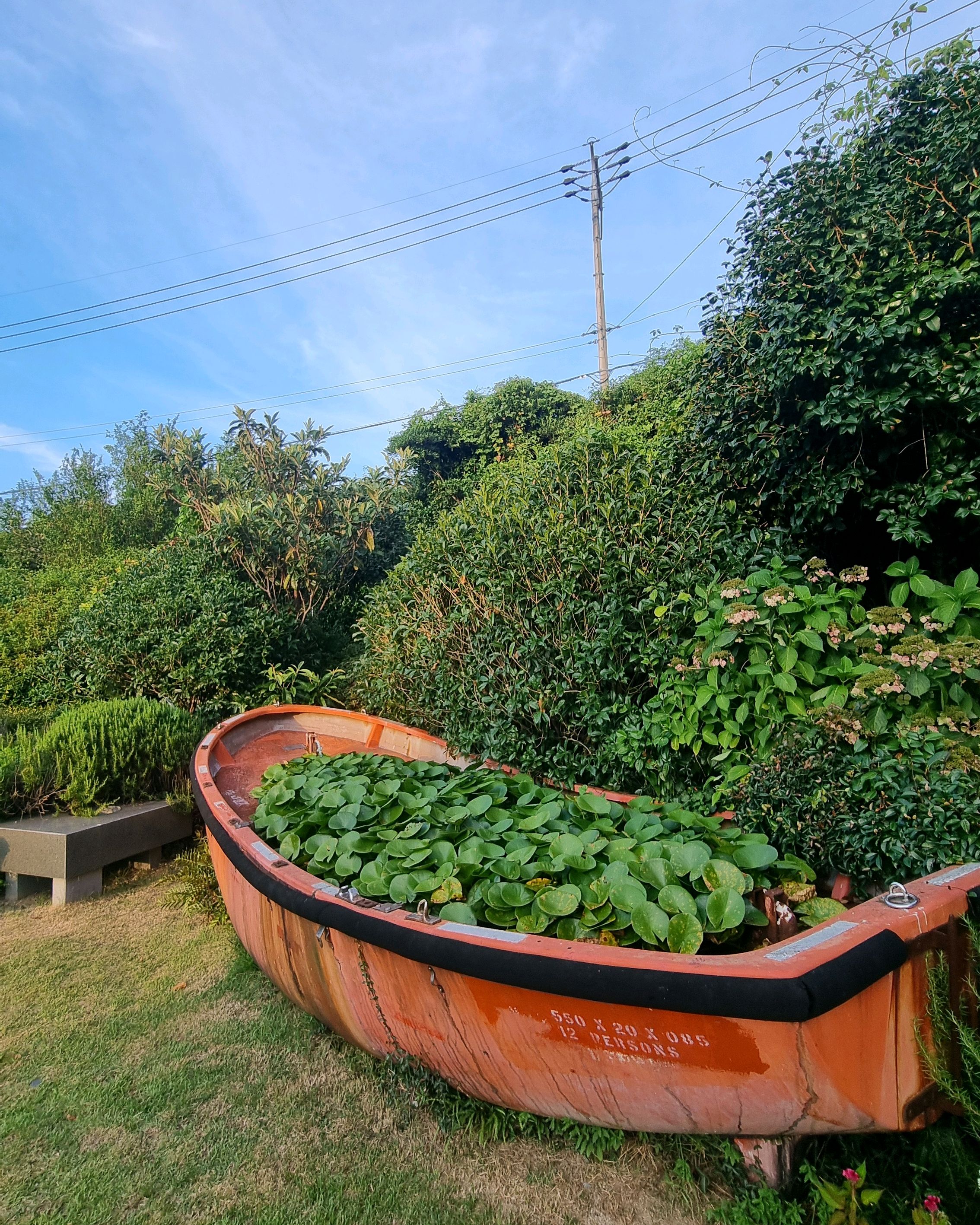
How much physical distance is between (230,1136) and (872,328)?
3.54 meters

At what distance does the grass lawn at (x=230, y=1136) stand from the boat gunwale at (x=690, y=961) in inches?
25.3

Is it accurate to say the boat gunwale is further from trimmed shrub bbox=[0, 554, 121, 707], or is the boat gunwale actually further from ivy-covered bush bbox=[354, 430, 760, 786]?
trimmed shrub bbox=[0, 554, 121, 707]

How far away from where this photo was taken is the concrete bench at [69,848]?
3885 millimetres

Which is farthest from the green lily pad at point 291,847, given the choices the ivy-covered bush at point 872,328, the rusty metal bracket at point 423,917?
the ivy-covered bush at point 872,328

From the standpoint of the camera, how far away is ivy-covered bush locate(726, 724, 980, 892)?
200 centimetres

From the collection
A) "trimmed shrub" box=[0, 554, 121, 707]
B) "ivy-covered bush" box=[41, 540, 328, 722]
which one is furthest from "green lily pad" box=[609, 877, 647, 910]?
"trimmed shrub" box=[0, 554, 121, 707]

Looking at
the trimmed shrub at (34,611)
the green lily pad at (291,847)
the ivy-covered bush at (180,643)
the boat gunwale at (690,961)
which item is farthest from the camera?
the trimmed shrub at (34,611)

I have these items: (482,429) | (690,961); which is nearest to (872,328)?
(690,961)

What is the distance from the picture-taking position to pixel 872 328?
8.96 feet

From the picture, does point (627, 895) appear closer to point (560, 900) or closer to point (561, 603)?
point (560, 900)

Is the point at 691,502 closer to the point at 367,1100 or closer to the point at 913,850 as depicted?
the point at 913,850

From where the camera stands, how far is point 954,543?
132 inches

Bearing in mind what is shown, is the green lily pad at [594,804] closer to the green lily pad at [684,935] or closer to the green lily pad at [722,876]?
the green lily pad at [722,876]

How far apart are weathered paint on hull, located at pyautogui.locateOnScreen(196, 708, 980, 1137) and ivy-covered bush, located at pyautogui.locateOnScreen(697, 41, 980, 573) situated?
189 cm
